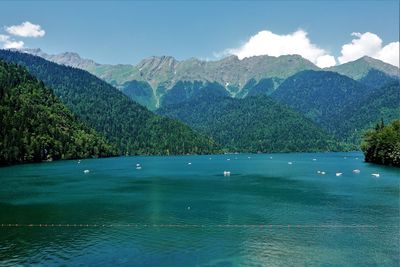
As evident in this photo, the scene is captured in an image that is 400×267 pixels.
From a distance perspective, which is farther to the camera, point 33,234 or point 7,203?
point 7,203

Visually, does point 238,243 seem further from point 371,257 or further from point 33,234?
point 33,234

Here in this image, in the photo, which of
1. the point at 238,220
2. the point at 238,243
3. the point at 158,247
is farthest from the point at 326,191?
the point at 158,247

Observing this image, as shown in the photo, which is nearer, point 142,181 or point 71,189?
point 71,189

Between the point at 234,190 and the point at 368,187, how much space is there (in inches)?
1946

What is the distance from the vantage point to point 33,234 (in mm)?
82500

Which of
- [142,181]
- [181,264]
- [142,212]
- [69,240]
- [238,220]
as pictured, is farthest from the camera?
[142,181]

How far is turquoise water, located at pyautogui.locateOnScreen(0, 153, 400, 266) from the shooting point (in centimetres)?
6738

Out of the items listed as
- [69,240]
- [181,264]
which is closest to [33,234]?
[69,240]

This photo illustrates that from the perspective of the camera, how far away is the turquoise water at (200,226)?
6738 centimetres

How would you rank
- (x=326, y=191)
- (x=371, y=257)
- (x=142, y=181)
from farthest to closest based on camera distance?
(x=142, y=181)
(x=326, y=191)
(x=371, y=257)

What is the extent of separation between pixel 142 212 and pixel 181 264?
4456 cm

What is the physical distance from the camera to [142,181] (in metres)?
186

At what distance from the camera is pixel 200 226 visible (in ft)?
292

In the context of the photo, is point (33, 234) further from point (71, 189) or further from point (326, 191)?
point (326, 191)
